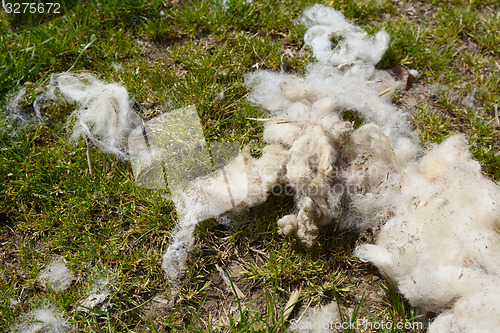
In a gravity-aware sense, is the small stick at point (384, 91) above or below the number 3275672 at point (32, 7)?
above

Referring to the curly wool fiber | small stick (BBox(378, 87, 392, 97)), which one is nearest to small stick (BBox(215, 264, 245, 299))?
the curly wool fiber

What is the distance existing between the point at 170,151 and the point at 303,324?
3.88ft

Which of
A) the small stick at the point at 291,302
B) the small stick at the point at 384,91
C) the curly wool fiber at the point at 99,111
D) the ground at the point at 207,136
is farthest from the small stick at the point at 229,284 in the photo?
the small stick at the point at 384,91

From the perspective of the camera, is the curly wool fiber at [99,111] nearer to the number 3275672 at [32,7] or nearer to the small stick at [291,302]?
the number 3275672 at [32,7]

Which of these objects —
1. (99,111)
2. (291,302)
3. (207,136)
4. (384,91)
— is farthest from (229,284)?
(384,91)

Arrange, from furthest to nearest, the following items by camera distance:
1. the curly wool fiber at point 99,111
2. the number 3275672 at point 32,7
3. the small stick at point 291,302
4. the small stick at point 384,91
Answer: the number 3275672 at point 32,7
the small stick at point 384,91
the curly wool fiber at point 99,111
the small stick at point 291,302

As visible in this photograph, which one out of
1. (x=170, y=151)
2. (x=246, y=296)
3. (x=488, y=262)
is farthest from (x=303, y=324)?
(x=170, y=151)

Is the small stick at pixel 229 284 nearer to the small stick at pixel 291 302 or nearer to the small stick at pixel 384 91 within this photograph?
the small stick at pixel 291 302

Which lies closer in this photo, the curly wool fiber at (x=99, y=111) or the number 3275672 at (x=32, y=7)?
the curly wool fiber at (x=99, y=111)

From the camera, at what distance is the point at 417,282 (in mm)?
1677

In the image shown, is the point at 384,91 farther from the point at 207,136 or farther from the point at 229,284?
the point at 229,284

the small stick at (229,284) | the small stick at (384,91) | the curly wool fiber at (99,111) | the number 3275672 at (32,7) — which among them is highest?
the small stick at (384,91)

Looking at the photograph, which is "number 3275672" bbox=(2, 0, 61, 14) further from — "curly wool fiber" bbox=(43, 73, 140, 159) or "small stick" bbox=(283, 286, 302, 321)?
"small stick" bbox=(283, 286, 302, 321)

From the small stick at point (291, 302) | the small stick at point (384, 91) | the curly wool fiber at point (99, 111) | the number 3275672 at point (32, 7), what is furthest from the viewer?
the number 3275672 at point (32, 7)
